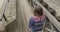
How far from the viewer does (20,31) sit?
15.7 ft

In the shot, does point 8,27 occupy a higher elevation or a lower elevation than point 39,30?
lower

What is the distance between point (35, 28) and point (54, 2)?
5491mm

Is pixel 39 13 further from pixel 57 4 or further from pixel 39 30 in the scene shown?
pixel 57 4

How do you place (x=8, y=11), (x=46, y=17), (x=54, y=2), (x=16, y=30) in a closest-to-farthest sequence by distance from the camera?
(x=46, y=17) → (x=16, y=30) → (x=8, y=11) → (x=54, y=2)

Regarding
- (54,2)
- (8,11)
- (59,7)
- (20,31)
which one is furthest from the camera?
(54,2)

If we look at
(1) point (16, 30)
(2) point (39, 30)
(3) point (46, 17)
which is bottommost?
(1) point (16, 30)

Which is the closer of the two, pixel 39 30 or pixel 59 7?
pixel 39 30

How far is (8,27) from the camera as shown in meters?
5.07

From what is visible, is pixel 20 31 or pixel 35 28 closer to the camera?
pixel 35 28

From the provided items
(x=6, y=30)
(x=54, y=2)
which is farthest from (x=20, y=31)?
(x=54, y=2)

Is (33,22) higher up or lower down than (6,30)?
higher up

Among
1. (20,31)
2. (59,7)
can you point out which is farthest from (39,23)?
(59,7)

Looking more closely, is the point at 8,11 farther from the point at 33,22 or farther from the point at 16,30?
the point at 33,22

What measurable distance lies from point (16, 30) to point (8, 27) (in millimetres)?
312
